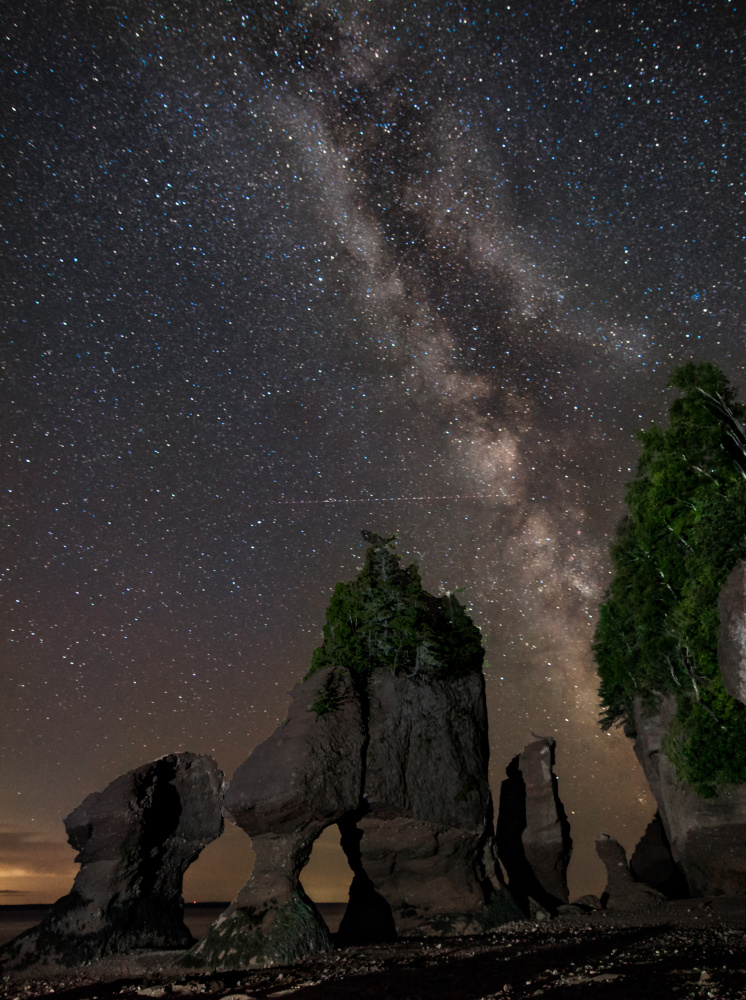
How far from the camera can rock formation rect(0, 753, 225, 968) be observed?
1914 cm

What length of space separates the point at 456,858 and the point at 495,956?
764 cm

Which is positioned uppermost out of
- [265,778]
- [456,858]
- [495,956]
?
Answer: [265,778]

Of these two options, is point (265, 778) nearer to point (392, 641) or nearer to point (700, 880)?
point (392, 641)

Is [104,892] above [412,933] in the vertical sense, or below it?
above

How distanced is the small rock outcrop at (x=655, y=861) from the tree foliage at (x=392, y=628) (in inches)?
772

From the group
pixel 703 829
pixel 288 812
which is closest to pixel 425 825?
pixel 288 812

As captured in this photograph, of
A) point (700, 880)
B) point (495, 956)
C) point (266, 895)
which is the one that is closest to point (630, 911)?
point (700, 880)

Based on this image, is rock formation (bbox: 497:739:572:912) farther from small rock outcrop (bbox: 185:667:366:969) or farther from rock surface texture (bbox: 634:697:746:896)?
small rock outcrop (bbox: 185:667:366:969)

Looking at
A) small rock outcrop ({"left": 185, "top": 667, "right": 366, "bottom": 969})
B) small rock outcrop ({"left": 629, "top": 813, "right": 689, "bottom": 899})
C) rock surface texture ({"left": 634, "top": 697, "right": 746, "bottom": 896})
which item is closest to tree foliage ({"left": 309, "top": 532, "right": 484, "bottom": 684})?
small rock outcrop ({"left": 185, "top": 667, "right": 366, "bottom": 969})

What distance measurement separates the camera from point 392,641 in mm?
22641

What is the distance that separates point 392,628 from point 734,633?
11746mm

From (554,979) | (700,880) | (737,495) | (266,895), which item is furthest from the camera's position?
(700,880)

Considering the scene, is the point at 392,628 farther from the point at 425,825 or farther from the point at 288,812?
the point at 288,812

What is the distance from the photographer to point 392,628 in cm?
2283
